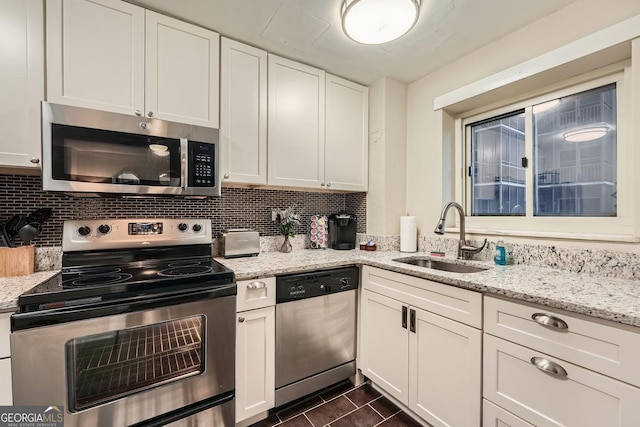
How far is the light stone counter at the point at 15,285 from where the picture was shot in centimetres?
97

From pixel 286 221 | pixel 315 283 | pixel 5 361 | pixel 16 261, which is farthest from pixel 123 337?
pixel 286 221

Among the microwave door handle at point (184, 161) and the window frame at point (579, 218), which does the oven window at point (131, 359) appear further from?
the window frame at point (579, 218)

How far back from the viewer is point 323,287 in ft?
5.59

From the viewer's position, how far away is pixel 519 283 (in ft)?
3.90

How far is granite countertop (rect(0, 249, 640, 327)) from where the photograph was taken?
0.92 meters

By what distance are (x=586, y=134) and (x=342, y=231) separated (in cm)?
168

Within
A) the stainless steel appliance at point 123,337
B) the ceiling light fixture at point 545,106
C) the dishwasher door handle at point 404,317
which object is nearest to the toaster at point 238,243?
the stainless steel appliance at point 123,337

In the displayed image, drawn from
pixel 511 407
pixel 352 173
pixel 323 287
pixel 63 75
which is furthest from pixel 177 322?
pixel 352 173

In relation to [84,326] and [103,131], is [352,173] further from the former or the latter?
[84,326]

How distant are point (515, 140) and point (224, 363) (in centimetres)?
231

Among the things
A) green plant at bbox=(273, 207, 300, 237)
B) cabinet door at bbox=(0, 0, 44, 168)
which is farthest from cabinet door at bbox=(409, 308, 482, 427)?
cabinet door at bbox=(0, 0, 44, 168)

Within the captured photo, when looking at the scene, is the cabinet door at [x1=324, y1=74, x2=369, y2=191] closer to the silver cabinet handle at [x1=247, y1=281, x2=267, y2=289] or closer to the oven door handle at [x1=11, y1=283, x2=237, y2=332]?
the silver cabinet handle at [x1=247, y1=281, x2=267, y2=289]
